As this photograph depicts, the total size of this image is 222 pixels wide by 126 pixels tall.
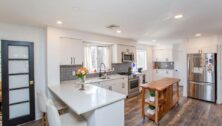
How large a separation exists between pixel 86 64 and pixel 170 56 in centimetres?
520

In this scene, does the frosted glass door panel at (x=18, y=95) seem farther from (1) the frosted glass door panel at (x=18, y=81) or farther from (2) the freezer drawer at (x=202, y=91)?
(2) the freezer drawer at (x=202, y=91)

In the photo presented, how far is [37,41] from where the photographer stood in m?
3.33

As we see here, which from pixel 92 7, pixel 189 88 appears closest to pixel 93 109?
pixel 92 7

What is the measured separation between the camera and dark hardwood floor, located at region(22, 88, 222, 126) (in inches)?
118

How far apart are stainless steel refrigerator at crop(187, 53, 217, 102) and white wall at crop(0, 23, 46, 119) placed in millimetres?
5237

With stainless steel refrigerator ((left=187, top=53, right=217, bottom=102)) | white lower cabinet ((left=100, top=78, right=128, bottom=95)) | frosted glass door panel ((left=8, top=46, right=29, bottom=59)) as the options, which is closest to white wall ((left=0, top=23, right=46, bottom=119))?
frosted glass door panel ((left=8, top=46, right=29, bottom=59))

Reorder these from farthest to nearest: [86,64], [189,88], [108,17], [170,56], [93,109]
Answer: [170,56] < [189,88] < [86,64] < [108,17] < [93,109]

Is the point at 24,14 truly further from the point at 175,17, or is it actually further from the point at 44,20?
the point at 175,17

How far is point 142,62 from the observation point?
7.61 meters

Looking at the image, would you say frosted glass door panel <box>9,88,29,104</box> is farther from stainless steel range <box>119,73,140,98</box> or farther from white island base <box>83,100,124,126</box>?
stainless steel range <box>119,73,140,98</box>

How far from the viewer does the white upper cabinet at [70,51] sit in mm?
Result: 3475

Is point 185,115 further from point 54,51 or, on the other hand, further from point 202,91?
point 54,51

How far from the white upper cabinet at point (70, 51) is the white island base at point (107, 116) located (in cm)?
198

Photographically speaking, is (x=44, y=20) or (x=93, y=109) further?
(x=44, y=20)
